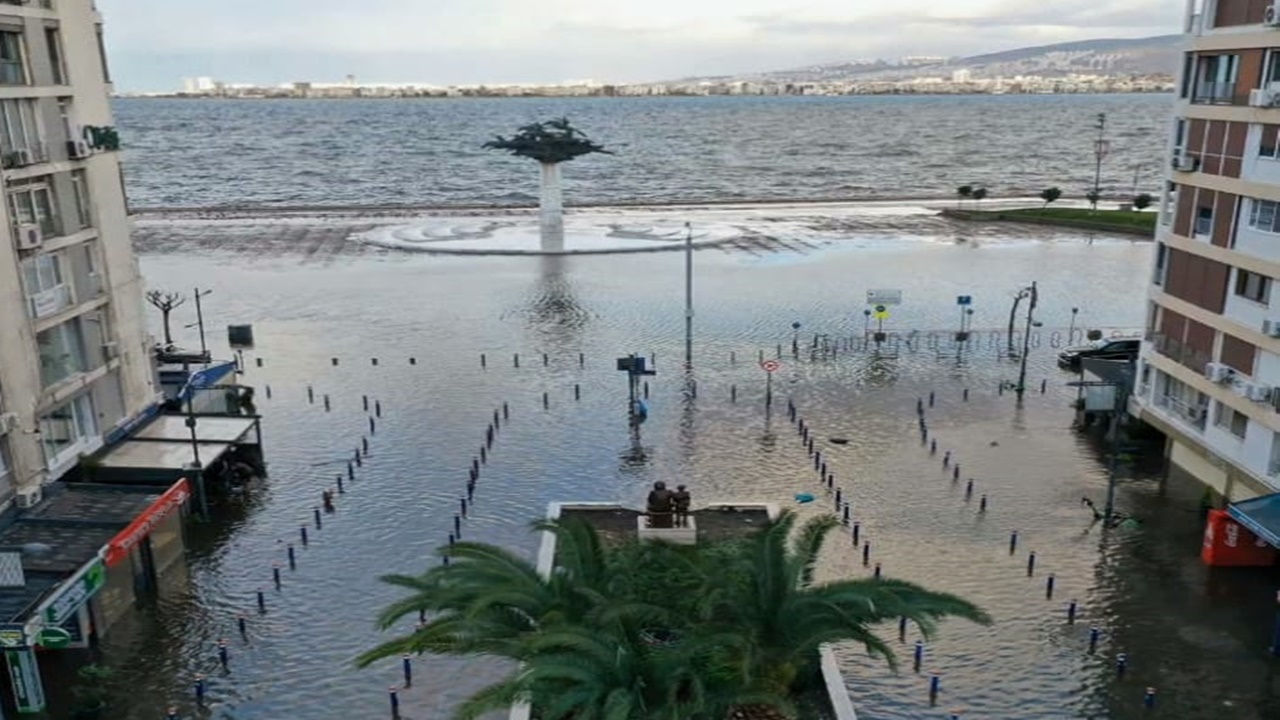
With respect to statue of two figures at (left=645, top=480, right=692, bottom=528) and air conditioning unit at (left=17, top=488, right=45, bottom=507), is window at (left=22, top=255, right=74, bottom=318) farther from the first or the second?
statue of two figures at (left=645, top=480, right=692, bottom=528)

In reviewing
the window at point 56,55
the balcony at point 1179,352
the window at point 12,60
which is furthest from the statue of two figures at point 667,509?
the window at point 56,55

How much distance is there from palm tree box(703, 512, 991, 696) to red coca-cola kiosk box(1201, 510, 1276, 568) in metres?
16.1

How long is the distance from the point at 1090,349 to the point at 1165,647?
2767 centimetres

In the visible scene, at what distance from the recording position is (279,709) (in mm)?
24344

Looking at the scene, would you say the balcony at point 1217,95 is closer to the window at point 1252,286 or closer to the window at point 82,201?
the window at point 1252,286

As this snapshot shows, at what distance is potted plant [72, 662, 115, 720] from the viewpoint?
23828 mm

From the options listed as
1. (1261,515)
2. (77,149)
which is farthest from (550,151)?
(1261,515)

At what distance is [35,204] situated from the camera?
103ft

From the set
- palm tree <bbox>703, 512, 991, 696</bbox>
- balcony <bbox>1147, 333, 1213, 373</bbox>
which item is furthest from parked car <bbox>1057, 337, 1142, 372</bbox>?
palm tree <bbox>703, 512, 991, 696</bbox>

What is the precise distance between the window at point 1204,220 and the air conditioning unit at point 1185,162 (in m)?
1.53

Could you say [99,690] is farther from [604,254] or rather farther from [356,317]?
[604,254]

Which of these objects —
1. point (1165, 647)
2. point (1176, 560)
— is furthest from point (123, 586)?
point (1176, 560)

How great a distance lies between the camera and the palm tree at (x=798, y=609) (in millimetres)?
18516

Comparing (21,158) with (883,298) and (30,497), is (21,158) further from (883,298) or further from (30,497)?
(883,298)
